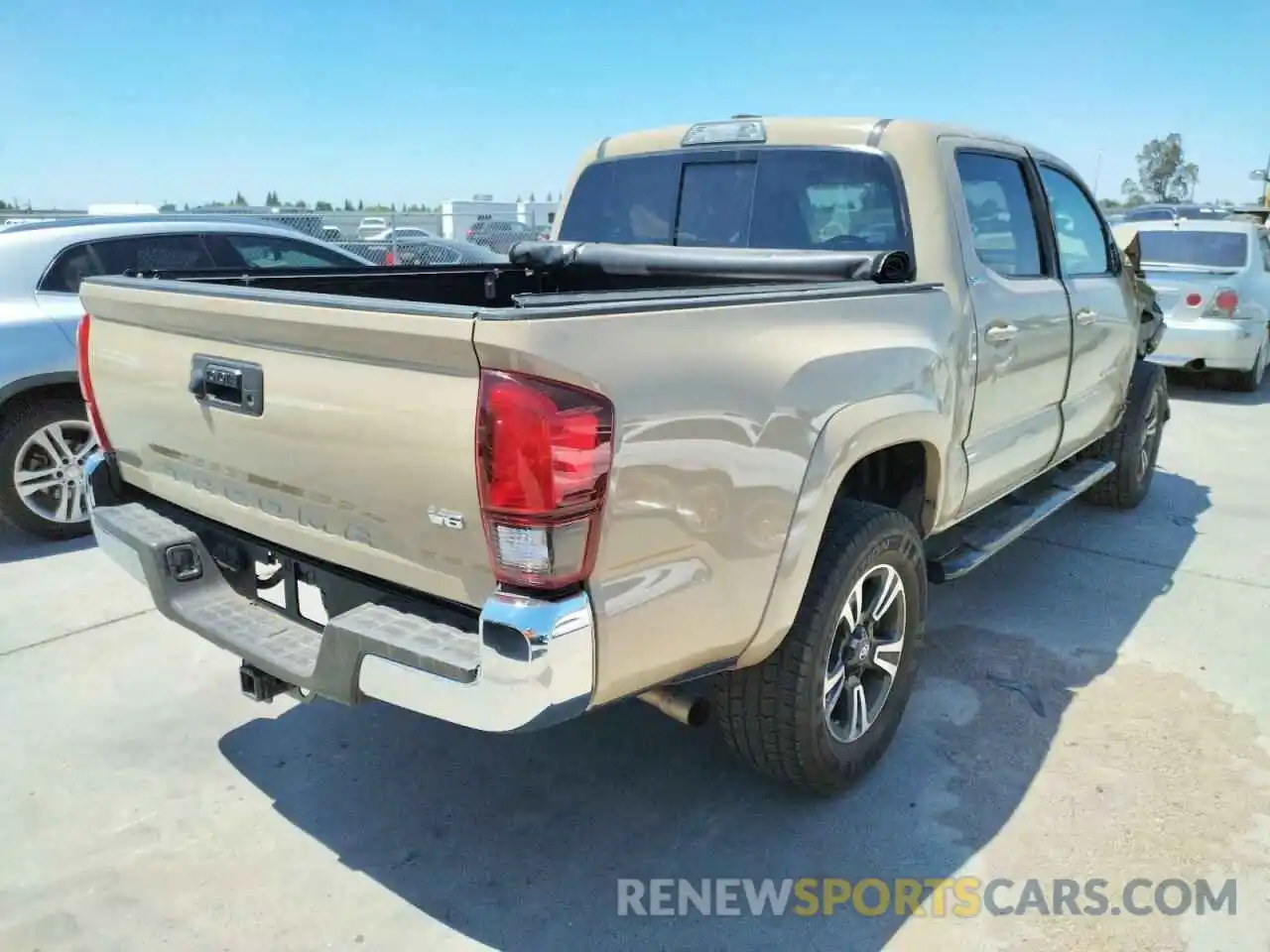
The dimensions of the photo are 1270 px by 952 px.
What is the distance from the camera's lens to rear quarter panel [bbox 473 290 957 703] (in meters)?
2.00

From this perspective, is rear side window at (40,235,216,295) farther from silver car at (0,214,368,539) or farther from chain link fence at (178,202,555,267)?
chain link fence at (178,202,555,267)

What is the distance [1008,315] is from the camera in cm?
359

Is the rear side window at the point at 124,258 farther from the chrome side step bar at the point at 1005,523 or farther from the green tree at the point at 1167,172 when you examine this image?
the green tree at the point at 1167,172

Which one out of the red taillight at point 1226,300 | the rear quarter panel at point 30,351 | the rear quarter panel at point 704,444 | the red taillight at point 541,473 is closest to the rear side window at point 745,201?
the rear quarter panel at point 704,444

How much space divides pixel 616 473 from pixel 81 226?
4883 mm

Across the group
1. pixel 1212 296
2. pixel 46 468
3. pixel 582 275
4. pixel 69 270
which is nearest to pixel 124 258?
pixel 69 270

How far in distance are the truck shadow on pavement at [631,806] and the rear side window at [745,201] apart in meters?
1.75

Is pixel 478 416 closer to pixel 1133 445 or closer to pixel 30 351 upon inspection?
pixel 30 351

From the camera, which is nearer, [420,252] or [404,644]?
[404,644]

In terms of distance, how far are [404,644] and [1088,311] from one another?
3.62 meters

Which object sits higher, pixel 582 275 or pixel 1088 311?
pixel 582 275

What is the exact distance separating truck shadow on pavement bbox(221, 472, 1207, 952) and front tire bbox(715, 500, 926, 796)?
20 centimetres

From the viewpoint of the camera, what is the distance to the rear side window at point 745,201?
3446 mm

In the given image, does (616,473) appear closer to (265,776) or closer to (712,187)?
(265,776)
